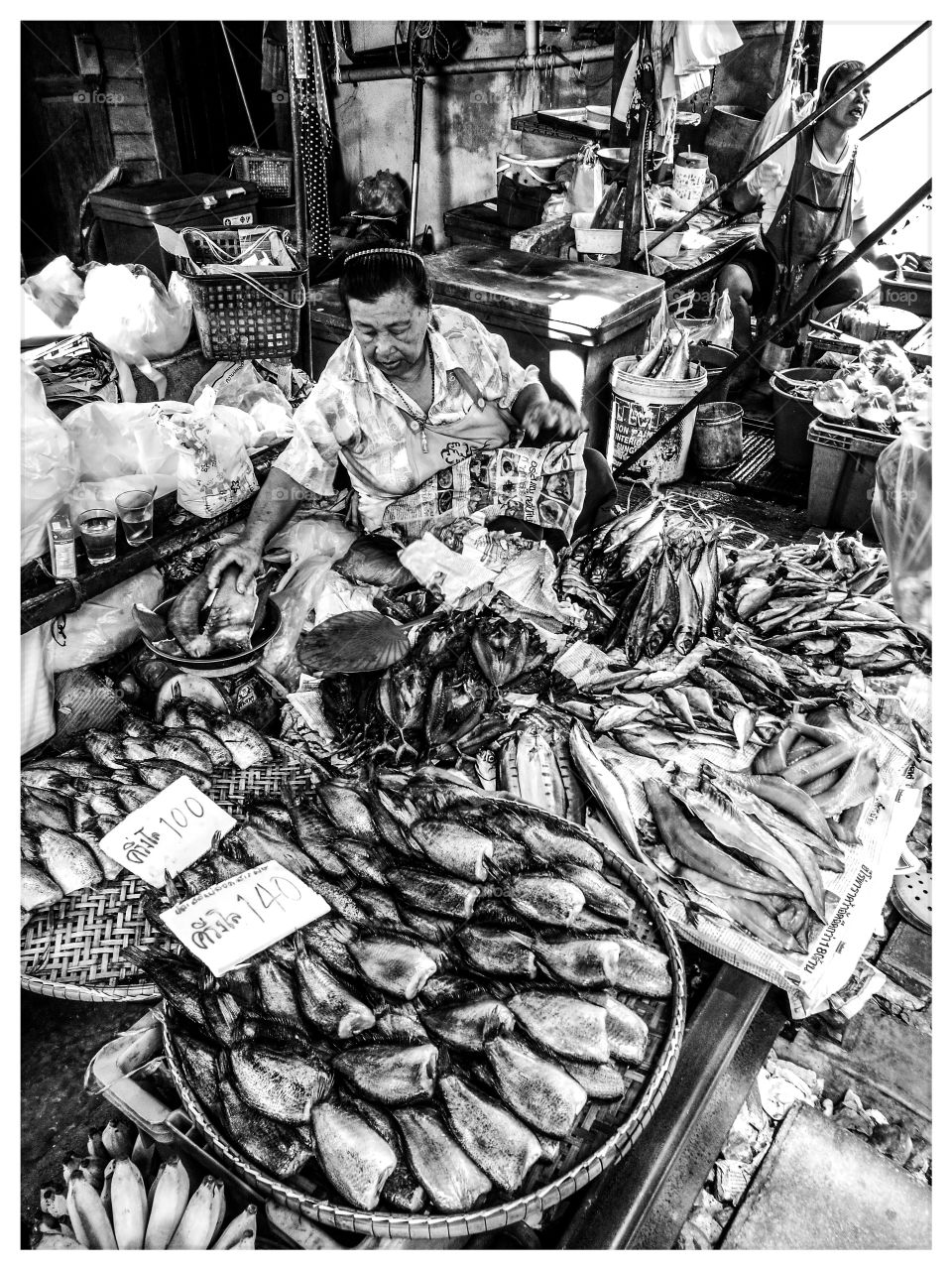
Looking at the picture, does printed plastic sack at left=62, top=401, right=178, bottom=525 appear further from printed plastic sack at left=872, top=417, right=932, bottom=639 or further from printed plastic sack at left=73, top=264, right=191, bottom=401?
printed plastic sack at left=872, top=417, right=932, bottom=639

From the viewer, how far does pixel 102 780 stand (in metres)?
2.64

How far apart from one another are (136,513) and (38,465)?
393mm

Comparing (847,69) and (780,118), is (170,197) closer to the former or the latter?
(847,69)

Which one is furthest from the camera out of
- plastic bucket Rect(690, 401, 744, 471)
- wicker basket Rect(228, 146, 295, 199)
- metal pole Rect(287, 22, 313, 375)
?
wicker basket Rect(228, 146, 295, 199)

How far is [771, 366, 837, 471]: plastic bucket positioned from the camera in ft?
18.0

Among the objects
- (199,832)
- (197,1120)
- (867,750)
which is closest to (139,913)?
(199,832)

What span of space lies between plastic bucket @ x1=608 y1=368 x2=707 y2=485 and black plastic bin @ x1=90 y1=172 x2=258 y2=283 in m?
3.25

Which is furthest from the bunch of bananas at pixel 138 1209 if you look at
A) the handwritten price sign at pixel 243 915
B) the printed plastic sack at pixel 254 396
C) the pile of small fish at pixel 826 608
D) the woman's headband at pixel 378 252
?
the woman's headband at pixel 378 252

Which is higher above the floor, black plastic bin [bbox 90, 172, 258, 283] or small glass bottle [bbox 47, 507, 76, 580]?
black plastic bin [bbox 90, 172, 258, 283]

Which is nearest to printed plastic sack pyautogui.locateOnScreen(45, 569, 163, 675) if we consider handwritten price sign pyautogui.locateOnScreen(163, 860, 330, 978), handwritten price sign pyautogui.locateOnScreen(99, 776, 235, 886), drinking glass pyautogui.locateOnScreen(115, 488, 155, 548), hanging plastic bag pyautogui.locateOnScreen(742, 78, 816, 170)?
drinking glass pyautogui.locateOnScreen(115, 488, 155, 548)

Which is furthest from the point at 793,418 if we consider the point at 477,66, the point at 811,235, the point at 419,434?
the point at 477,66

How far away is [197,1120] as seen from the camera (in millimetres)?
1812
